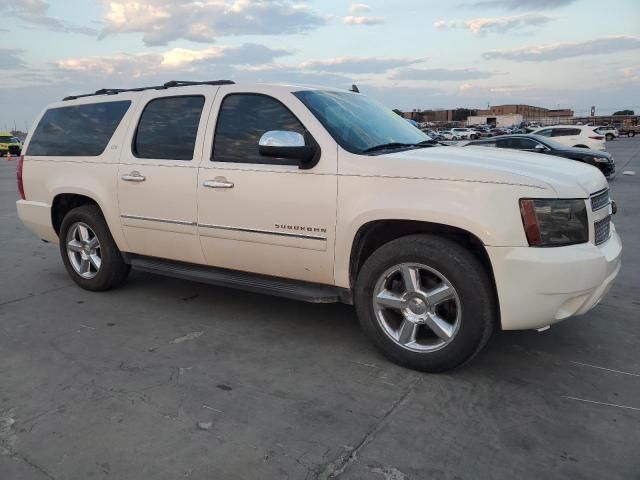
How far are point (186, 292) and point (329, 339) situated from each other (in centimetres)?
184

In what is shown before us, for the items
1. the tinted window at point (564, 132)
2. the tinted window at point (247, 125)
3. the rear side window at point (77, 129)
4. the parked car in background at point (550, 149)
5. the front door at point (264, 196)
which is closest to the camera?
the front door at point (264, 196)

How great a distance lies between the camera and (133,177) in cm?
465

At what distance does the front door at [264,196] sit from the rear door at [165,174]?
128 millimetres

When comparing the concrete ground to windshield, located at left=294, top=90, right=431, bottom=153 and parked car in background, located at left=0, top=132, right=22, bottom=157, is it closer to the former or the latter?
windshield, located at left=294, top=90, right=431, bottom=153

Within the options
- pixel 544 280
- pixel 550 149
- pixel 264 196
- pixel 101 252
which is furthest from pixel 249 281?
pixel 550 149

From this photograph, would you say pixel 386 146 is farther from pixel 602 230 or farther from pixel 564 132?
pixel 564 132

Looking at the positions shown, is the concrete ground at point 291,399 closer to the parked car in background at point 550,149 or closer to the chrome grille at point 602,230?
the chrome grille at point 602,230

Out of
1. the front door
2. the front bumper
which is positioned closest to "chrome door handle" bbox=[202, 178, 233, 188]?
the front door

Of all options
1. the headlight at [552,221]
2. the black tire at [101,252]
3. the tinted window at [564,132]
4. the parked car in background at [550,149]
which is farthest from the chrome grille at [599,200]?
the tinted window at [564,132]

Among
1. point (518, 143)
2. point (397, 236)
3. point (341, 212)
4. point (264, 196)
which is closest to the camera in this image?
point (341, 212)

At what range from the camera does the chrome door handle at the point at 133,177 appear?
459 centimetres

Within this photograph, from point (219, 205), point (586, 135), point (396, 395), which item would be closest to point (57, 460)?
point (396, 395)

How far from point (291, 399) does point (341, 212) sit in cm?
121

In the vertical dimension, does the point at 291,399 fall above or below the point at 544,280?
below
